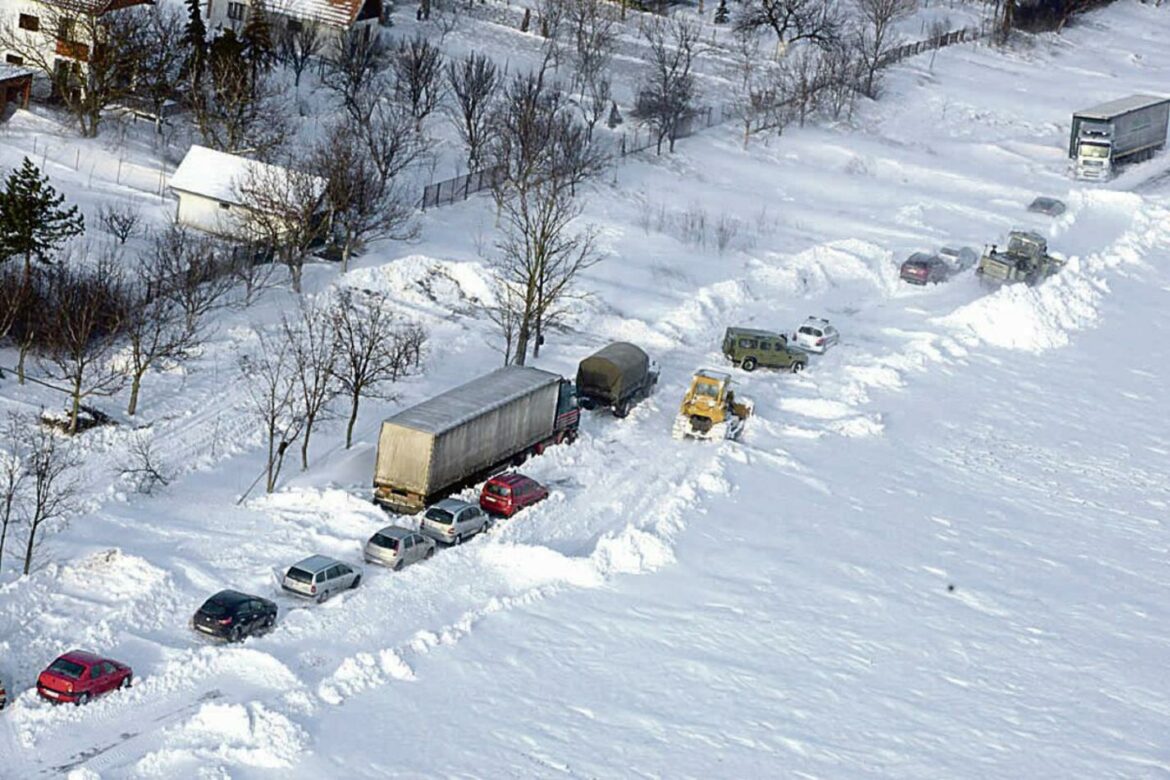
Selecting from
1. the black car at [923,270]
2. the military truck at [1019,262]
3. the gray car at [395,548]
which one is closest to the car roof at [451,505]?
the gray car at [395,548]

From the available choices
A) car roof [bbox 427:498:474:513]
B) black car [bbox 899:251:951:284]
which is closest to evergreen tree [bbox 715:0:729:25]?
black car [bbox 899:251:951:284]

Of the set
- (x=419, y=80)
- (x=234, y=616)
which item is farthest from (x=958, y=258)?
(x=234, y=616)

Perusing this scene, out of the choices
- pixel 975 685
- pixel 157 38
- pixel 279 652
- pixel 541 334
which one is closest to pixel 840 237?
pixel 541 334

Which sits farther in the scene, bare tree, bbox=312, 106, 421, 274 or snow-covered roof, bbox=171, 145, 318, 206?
snow-covered roof, bbox=171, 145, 318, 206

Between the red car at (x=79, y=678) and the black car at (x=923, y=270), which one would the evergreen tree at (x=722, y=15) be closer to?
the black car at (x=923, y=270)

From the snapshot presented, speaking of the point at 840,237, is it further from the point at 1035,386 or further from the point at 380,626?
the point at 380,626

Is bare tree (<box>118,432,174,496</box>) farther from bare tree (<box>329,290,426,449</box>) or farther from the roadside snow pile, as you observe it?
the roadside snow pile
